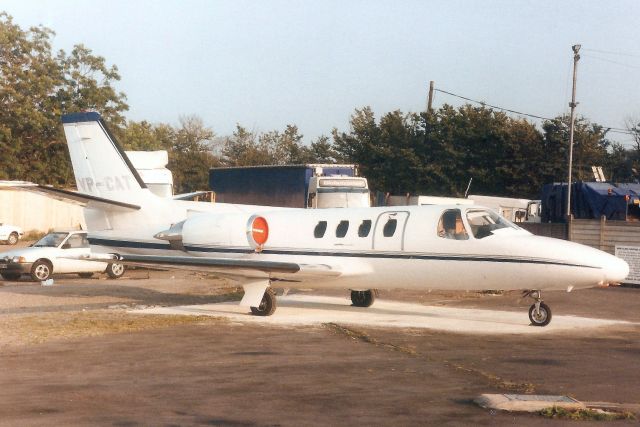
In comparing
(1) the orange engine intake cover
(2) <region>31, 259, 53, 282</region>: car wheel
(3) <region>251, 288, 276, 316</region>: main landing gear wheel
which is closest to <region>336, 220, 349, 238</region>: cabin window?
(1) the orange engine intake cover

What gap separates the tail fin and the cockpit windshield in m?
8.67

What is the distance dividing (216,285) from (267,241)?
825 cm

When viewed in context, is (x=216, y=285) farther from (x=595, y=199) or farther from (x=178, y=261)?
(x=595, y=199)

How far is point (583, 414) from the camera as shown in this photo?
8.48 meters

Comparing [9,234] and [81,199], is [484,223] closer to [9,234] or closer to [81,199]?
[81,199]

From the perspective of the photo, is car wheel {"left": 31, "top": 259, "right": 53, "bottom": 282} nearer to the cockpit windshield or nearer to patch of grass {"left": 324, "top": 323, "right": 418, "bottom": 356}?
patch of grass {"left": 324, "top": 323, "right": 418, "bottom": 356}

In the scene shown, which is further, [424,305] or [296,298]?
[296,298]

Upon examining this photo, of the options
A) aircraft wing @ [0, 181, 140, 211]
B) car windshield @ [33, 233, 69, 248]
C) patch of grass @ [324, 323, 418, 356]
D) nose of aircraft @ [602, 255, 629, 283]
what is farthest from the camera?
car windshield @ [33, 233, 69, 248]

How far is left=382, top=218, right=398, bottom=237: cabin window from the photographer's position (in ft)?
59.5

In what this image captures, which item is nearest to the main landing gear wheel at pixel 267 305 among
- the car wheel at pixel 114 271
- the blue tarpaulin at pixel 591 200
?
the car wheel at pixel 114 271

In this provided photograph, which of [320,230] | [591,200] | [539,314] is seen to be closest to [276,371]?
[539,314]

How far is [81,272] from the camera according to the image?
2912cm

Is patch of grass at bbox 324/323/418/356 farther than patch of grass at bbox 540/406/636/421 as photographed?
→ Yes

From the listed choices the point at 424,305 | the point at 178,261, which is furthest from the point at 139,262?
the point at 424,305
